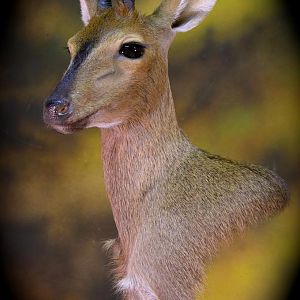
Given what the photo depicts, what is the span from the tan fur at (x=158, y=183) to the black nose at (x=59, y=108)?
63 millimetres

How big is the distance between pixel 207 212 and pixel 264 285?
0.25m

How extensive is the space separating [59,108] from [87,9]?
0.28 meters

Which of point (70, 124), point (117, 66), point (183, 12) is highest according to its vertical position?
point (183, 12)

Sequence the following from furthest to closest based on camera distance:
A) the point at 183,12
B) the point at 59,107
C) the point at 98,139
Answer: the point at 98,139
the point at 183,12
the point at 59,107

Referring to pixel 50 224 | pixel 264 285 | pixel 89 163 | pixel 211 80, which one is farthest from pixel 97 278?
pixel 211 80

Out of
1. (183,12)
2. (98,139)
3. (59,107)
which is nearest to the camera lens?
(59,107)

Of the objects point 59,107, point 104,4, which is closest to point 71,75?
point 59,107

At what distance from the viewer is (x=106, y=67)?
3.28 ft

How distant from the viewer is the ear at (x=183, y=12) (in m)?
1.06

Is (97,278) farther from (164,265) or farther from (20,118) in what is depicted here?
(20,118)

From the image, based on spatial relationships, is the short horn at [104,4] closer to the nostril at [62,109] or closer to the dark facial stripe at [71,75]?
the dark facial stripe at [71,75]

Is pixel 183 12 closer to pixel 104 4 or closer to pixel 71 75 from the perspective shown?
pixel 104 4

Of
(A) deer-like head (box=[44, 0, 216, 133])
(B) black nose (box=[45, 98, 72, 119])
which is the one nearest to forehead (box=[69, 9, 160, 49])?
(A) deer-like head (box=[44, 0, 216, 133])

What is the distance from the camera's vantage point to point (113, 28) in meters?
1.03
